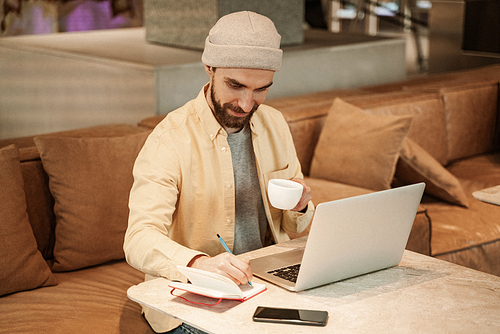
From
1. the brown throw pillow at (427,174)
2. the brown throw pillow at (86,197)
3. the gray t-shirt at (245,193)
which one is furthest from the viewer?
the brown throw pillow at (427,174)

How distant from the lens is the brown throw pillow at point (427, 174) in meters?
3.13

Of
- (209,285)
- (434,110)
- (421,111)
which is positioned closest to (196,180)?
(209,285)

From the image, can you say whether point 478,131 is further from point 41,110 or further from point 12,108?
point 12,108

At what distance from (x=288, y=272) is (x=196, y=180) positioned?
468 mm

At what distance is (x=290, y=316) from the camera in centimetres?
131

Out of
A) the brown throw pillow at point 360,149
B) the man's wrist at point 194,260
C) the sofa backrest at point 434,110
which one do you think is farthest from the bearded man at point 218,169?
the sofa backrest at point 434,110

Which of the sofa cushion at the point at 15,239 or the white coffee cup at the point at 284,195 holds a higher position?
the white coffee cup at the point at 284,195

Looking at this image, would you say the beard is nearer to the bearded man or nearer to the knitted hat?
the bearded man

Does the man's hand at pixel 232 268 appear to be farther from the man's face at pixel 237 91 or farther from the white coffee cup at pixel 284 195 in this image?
the man's face at pixel 237 91

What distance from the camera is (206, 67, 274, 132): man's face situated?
1.74 m

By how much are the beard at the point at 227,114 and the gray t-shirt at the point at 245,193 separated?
0.09 m

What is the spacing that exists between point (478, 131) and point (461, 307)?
3024 millimetres

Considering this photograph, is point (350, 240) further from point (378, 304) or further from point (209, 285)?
point (209, 285)

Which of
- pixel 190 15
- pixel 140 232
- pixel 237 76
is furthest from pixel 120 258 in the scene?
pixel 190 15
